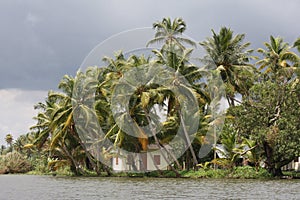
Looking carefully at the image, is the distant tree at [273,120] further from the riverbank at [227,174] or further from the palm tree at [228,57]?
the palm tree at [228,57]

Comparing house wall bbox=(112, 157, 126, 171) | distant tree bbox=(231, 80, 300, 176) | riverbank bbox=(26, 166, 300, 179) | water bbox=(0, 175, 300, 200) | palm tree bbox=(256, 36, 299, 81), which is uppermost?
palm tree bbox=(256, 36, 299, 81)

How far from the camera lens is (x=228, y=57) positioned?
37.4 metres

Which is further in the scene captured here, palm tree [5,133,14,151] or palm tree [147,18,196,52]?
palm tree [5,133,14,151]

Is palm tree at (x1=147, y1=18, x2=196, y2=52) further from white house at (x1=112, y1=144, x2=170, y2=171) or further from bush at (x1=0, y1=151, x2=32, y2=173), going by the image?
bush at (x1=0, y1=151, x2=32, y2=173)

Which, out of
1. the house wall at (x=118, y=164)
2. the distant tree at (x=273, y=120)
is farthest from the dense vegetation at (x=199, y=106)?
the house wall at (x=118, y=164)

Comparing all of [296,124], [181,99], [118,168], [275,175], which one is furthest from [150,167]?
[296,124]

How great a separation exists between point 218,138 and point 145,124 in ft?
19.1

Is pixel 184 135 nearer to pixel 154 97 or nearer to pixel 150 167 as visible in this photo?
pixel 154 97

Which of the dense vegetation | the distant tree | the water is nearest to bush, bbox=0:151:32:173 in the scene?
the dense vegetation

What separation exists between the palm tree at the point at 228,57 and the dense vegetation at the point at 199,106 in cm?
8

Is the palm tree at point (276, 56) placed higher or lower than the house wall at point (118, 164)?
higher

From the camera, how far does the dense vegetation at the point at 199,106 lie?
27.2 m

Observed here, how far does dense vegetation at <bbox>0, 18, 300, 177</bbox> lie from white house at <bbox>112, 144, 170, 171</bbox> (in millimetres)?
1603

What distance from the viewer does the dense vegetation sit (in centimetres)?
2719
